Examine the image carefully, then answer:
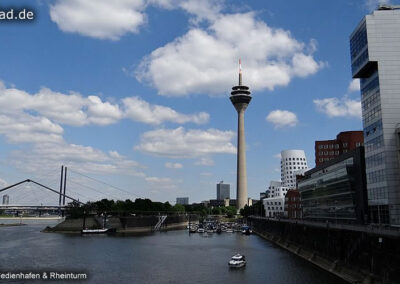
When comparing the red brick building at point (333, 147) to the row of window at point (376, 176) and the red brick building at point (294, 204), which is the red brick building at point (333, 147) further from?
the row of window at point (376, 176)

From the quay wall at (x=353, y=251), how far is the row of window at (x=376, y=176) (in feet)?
46.0

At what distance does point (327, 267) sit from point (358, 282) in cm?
1352

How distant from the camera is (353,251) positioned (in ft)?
172

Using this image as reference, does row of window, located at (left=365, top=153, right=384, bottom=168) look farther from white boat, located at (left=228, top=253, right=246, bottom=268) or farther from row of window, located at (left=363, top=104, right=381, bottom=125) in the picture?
white boat, located at (left=228, top=253, right=246, bottom=268)

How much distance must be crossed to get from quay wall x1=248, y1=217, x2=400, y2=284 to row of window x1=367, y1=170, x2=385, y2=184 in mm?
14023

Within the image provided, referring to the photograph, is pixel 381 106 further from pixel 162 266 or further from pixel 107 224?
pixel 107 224

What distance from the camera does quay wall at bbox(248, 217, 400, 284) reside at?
41.7 meters

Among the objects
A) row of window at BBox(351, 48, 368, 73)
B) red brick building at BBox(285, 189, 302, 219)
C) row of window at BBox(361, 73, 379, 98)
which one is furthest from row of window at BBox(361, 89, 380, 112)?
red brick building at BBox(285, 189, 302, 219)

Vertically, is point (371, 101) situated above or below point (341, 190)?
above

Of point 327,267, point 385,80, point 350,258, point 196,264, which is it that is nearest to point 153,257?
point 196,264

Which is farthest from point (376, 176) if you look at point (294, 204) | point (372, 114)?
point (294, 204)

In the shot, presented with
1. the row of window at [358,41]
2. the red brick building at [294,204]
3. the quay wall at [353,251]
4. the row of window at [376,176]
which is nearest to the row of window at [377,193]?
the row of window at [376,176]

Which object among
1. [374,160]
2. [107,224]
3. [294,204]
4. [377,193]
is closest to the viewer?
[377,193]

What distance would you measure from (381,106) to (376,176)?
42.9 ft
